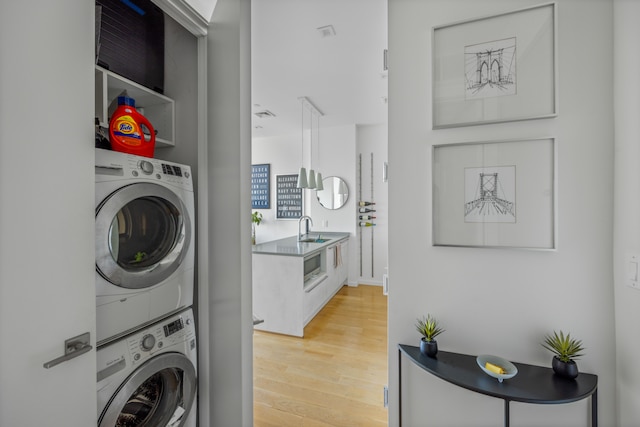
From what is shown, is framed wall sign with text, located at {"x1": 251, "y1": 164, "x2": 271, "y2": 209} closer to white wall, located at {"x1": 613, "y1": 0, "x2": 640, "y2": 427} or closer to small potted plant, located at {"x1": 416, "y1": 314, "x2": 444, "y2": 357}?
small potted plant, located at {"x1": 416, "y1": 314, "x2": 444, "y2": 357}

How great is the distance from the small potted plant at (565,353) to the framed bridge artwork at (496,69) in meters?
0.88

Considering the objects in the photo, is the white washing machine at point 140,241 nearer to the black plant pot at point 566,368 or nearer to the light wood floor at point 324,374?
the light wood floor at point 324,374

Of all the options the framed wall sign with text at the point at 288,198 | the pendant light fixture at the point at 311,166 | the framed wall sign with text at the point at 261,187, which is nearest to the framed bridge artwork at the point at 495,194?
the pendant light fixture at the point at 311,166

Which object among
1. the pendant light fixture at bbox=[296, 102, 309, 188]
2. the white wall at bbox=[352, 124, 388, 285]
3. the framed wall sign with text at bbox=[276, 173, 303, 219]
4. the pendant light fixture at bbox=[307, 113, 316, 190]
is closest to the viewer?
the pendant light fixture at bbox=[296, 102, 309, 188]

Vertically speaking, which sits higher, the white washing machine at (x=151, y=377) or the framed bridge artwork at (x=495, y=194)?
the framed bridge artwork at (x=495, y=194)

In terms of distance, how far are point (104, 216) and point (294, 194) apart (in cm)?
412

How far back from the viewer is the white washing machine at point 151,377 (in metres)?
1.07

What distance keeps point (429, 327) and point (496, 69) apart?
1150 mm

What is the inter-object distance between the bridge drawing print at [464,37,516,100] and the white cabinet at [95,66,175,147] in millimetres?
1603

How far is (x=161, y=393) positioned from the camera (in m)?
1.36

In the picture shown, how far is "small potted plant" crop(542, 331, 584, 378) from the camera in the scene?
1.00 m

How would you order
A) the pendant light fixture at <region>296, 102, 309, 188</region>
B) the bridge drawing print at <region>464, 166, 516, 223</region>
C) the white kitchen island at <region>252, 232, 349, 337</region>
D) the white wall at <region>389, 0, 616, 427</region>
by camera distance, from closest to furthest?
1. the white wall at <region>389, 0, 616, 427</region>
2. the bridge drawing print at <region>464, 166, 516, 223</region>
3. the white kitchen island at <region>252, 232, 349, 337</region>
4. the pendant light fixture at <region>296, 102, 309, 188</region>

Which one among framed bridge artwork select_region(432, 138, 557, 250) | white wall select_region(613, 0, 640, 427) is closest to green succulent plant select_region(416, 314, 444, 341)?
framed bridge artwork select_region(432, 138, 557, 250)

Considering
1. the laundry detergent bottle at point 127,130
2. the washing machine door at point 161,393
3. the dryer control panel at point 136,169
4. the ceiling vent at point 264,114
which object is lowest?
the washing machine door at point 161,393
